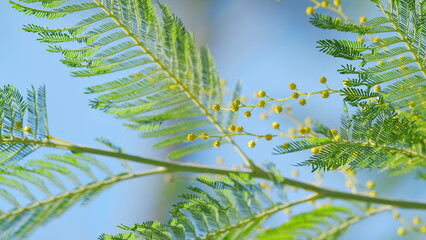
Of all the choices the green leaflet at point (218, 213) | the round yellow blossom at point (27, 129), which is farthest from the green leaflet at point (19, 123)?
the green leaflet at point (218, 213)

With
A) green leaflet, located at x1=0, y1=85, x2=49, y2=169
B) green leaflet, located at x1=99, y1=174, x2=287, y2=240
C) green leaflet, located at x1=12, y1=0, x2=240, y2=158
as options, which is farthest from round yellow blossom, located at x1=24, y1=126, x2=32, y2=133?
green leaflet, located at x1=99, y1=174, x2=287, y2=240

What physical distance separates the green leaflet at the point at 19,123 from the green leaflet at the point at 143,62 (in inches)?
4.6

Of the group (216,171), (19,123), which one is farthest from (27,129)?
(216,171)

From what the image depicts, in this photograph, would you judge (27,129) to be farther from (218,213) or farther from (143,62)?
(218,213)

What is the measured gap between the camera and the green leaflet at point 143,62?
108 centimetres

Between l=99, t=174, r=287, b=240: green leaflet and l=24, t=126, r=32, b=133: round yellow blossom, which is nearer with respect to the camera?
l=99, t=174, r=287, b=240: green leaflet

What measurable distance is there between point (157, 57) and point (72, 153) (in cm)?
29

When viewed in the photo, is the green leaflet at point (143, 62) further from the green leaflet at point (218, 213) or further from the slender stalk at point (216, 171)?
the green leaflet at point (218, 213)

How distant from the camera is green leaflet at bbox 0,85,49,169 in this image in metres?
1.07

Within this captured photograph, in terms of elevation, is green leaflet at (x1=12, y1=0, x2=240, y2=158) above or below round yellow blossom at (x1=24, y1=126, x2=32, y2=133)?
above

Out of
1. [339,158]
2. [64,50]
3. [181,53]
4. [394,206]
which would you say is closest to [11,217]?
[64,50]

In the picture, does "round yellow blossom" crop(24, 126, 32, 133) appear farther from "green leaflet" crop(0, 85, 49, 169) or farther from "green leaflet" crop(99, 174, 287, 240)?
"green leaflet" crop(99, 174, 287, 240)

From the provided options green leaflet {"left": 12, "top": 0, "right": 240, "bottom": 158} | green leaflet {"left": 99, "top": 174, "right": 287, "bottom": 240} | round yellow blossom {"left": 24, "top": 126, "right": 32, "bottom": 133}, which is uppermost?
green leaflet {"left": 12, "top": 0, "right": 240, "bottom": 158}

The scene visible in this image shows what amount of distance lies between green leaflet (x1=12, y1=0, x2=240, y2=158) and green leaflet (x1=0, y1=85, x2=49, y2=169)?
0.38 ft
